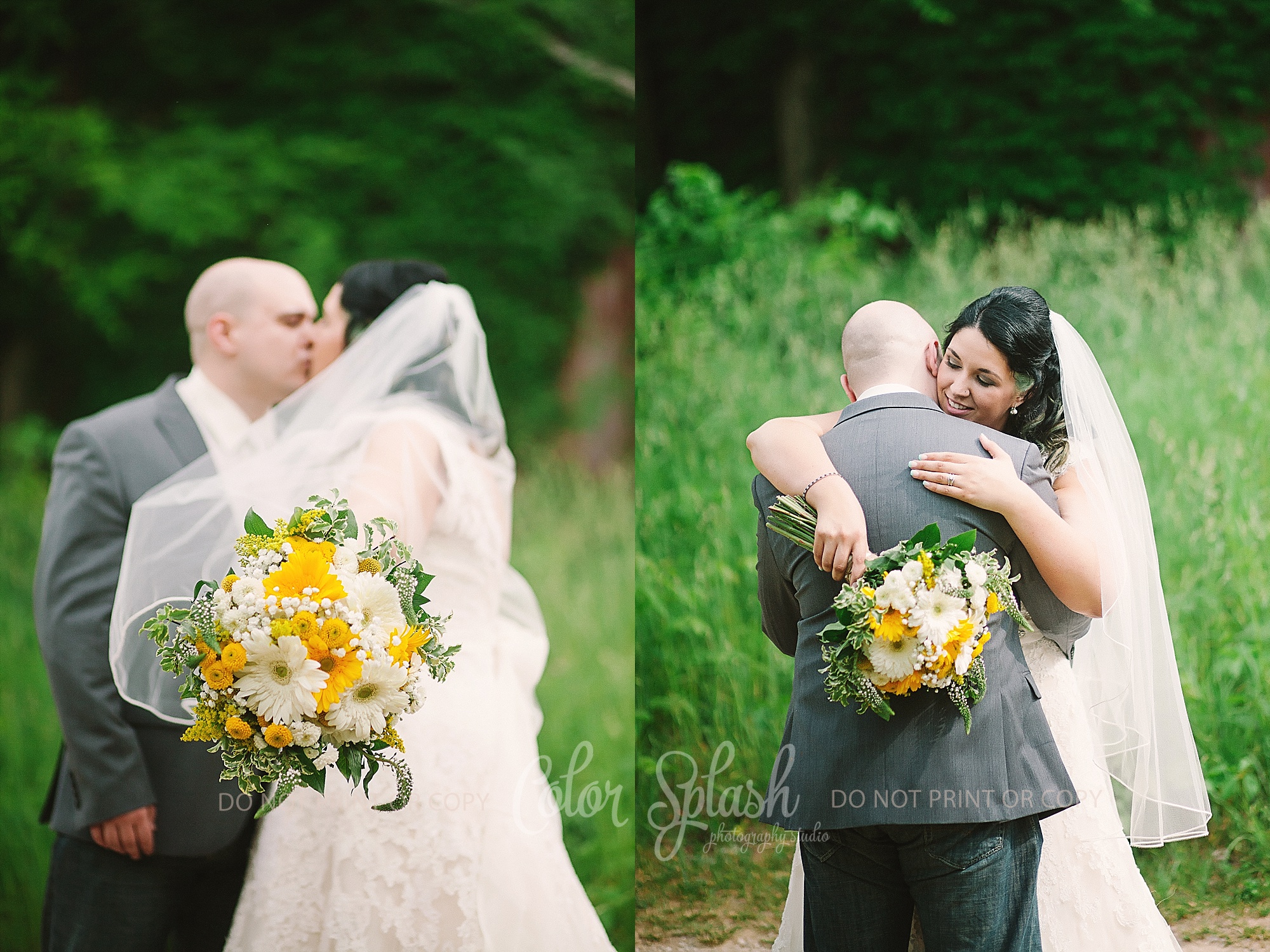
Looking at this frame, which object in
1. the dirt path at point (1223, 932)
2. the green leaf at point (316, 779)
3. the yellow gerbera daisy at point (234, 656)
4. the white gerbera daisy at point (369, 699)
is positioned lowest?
the dirt path at point (1223, 932)

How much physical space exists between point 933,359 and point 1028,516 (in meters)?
0.47

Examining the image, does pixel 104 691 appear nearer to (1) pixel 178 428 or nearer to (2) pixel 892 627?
(1) pixel 178 428

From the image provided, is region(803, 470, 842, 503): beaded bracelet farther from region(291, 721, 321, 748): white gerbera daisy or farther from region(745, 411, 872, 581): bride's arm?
region(291, 721, 321, 748): white gerbera daisy

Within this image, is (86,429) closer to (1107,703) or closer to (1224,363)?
(1107,703)

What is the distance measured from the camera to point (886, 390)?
2.04 metres

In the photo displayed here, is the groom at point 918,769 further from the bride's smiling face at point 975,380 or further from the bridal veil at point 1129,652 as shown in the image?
the bridal veil at point 1129,652

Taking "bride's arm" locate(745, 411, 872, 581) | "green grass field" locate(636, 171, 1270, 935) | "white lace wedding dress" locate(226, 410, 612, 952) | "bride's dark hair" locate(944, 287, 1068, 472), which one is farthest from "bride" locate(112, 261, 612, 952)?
"bride's dark hair" locate(944, 287, 1068, 472)

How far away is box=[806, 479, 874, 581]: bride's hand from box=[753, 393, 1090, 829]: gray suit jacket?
61 millimetres

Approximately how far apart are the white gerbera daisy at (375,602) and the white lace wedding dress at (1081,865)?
1.29 metres

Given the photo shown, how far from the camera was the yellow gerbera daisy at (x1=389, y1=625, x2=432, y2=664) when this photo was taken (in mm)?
2072

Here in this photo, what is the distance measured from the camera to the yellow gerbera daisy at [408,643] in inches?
81.6

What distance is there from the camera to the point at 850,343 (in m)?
2.13

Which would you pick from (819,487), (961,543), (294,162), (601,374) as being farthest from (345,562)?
(294,162)

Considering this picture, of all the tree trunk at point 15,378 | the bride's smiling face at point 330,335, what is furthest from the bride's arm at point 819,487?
the tree trunk at point 15,378
